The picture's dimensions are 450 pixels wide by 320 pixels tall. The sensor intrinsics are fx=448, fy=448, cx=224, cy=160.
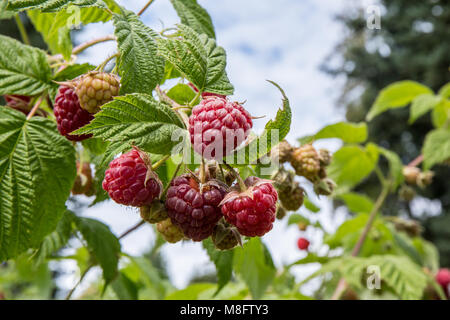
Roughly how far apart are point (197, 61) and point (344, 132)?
90 centimetres

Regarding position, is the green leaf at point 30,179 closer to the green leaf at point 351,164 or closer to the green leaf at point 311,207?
the green leaf at point 311,207

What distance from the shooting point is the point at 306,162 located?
834mm

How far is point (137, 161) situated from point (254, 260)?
0.69 metres

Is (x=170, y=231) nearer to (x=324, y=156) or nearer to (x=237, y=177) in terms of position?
(x=237, y=177)

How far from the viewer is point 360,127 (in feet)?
4.68

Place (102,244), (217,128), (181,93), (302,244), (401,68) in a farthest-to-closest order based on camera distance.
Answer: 1. (401,68)
2. (302,244)
3. (102,244)
4. (181,93)
5. (217,128)

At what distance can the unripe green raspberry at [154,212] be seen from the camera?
574mm

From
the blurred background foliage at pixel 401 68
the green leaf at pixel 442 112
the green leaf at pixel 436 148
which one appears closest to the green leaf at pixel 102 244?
the green leaf at pixel 436 148

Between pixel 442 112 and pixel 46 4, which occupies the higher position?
pixel 442 112

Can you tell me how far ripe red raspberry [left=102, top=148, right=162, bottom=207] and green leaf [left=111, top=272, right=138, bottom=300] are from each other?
65 cm

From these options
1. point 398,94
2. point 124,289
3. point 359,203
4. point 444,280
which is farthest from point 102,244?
point 444,280

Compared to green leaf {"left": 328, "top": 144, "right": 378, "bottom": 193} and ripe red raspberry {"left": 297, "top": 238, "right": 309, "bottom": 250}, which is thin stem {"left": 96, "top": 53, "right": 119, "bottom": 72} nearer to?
green leaf {"left": 328, "top": 144, "right": 378, "bottom": 193}
